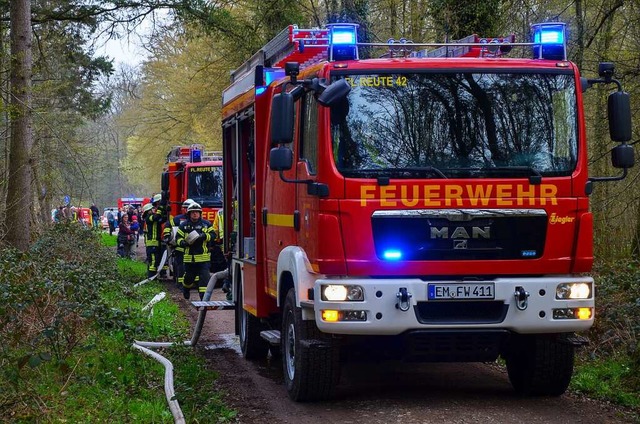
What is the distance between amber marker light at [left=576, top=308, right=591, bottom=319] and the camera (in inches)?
305

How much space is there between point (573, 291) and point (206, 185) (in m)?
16.1

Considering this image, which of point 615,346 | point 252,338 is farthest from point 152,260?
point 615,346

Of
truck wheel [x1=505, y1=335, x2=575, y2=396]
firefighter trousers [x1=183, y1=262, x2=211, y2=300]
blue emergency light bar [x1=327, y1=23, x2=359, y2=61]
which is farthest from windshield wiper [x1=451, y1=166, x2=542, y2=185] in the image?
firefighter trousers [x1=183, y1=262, x2=211, y2=300]

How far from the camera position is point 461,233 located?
7641mm

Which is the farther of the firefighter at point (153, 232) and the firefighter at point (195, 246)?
the firefighter at point (153, 232)

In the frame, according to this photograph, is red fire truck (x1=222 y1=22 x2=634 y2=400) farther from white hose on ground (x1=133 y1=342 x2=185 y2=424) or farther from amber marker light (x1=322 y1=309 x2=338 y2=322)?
white hose on ground (x1=133 y1=342 x2=185 y2=424)

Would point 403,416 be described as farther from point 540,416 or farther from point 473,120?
point 473,120

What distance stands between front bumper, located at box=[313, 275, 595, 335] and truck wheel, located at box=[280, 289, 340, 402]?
1.37 ft

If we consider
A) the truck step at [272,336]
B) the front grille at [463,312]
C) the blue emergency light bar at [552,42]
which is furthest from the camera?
the truck step at [272,336]

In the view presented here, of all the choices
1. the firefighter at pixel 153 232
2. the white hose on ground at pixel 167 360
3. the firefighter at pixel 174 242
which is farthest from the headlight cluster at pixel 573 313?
the firefighter at pixel 153 232

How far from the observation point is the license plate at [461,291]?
24.8ft

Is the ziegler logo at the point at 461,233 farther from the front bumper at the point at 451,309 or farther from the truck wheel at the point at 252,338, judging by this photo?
the truck wheel at the point at 252,338

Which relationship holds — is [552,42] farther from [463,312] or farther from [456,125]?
[463,312]

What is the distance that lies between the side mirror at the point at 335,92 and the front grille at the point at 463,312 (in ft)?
5.59
